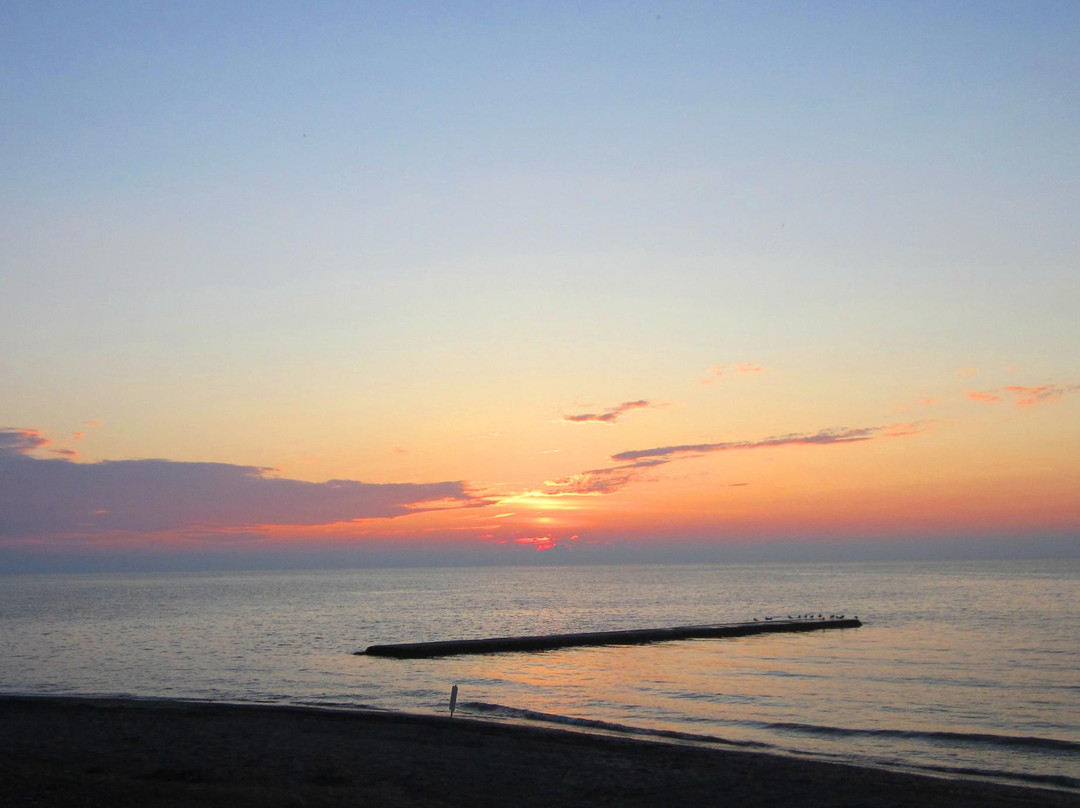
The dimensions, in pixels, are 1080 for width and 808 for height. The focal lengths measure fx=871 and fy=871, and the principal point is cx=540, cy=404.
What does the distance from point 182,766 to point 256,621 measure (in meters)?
67.9

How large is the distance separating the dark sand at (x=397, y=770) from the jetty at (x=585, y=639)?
23.2 m

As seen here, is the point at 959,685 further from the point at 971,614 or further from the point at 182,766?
the point at 971,614

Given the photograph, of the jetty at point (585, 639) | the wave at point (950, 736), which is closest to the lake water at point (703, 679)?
the wave at point (950, 736)

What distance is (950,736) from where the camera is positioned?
1049 inches

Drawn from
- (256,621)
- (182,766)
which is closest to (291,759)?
(182,766)

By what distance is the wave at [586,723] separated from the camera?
985 inches

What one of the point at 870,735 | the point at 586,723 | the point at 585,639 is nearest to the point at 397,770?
the point at 586,723

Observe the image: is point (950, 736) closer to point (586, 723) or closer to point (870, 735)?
point (870, 735)

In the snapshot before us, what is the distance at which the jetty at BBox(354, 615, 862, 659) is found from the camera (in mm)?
48062

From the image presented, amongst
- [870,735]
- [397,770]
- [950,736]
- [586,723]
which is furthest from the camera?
[586,723]

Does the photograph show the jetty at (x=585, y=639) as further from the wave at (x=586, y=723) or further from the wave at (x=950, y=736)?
the wave at (x=950, y=736)

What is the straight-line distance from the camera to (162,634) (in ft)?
218

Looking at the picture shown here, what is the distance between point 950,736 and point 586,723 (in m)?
11.1

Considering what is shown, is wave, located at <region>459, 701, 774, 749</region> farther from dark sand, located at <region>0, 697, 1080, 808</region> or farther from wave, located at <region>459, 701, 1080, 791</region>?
dark sand, located at <region>0, 697, 1080, 808</region>
